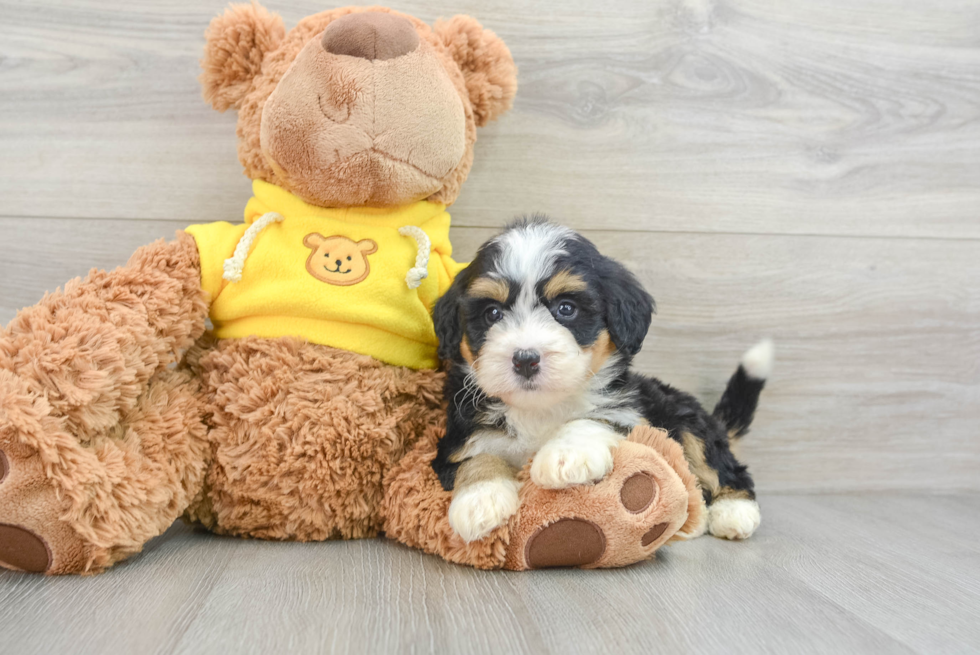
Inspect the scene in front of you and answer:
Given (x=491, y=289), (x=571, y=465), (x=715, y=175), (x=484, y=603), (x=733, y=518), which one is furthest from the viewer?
(x=715, y=175)

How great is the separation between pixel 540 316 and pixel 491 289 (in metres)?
0.11

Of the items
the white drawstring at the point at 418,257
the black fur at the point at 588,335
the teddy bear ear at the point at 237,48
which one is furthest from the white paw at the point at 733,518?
the teddy bear ear at the point at 237,48

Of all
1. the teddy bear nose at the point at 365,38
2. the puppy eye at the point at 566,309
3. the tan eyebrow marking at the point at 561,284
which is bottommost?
the puppy eye at the point at 566,309

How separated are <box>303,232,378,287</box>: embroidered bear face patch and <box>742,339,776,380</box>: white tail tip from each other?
1.05 meters

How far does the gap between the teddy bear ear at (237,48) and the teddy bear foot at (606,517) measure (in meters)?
1.13

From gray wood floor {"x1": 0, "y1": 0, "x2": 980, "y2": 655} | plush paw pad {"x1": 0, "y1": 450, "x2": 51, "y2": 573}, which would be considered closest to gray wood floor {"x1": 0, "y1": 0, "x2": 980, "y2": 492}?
gray wood floor {"x1": 0, "y1": 0, "x2": 980, "y2": 655}

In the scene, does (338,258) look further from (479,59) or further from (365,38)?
(479,59)

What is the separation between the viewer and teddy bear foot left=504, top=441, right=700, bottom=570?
133cm

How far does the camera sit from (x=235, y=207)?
1990mm

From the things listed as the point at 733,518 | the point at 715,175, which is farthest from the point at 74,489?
the point at 715,175

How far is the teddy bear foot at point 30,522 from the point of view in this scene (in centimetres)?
123

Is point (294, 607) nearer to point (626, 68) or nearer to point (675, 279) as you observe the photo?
point (675, 279)

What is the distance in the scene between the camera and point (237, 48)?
1.63m

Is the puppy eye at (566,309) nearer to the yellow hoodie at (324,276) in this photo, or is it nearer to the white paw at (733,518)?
the yellow hoodie at (324,276)
